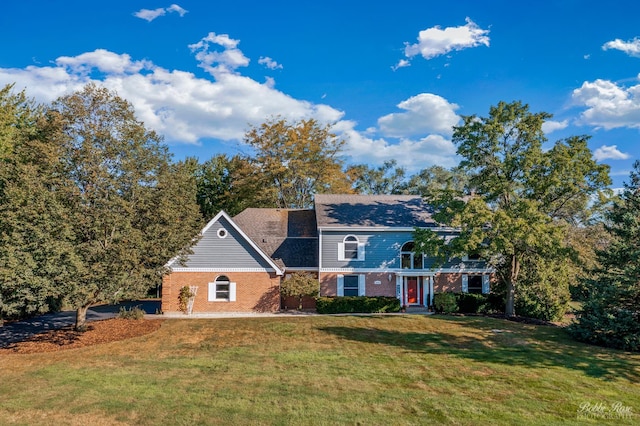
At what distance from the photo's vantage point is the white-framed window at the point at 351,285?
27969 millimetres

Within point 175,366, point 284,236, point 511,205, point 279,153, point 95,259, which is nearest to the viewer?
point 175,366

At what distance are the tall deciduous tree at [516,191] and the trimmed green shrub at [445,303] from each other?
2.96 meters

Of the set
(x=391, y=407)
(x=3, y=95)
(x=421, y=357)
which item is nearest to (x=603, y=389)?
(x=421, y=357)

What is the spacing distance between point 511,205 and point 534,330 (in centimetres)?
767

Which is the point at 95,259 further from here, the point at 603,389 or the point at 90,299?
the point at 603,389

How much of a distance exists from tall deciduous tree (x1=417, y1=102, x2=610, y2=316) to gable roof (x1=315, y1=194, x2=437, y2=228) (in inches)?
159

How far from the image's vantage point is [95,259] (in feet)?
57.0

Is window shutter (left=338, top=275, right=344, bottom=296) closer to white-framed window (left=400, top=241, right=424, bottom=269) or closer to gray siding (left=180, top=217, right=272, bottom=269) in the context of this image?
white-framed window (left=400, top=241, right=424, bottom=269)

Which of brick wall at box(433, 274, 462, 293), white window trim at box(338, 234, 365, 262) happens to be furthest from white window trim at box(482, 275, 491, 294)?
white window trim at box(338, 234, 365, 262)

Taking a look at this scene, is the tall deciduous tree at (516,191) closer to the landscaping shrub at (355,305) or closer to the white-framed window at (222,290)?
the landscaping shrub at (355,305)

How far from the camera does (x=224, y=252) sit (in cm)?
2602

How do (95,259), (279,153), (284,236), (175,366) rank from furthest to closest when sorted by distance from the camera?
(279,153) < (284,236) < (95,259) < (175,366)

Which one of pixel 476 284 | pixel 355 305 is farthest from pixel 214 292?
pixel 476 284

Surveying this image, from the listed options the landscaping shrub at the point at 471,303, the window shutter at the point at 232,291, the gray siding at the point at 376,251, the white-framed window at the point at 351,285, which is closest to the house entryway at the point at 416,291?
the gray siding at the point at 376,251
